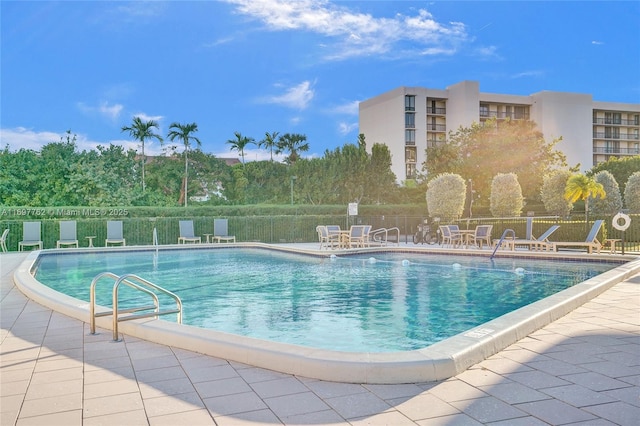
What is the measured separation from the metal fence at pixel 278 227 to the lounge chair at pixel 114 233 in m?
0.66

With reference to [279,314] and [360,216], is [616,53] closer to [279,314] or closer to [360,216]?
[360,216]

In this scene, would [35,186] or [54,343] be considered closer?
[54,343]

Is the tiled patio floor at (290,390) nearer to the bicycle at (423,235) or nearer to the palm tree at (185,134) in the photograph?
the bicycle at (423,235)

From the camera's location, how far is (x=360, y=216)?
22.4 meters

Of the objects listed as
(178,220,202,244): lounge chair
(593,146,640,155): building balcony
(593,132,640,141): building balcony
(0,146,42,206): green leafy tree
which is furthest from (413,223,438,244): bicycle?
(593,132,640,141): building balcony

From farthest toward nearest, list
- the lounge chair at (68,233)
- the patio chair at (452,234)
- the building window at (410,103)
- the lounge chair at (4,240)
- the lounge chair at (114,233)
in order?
the building window at (410,103)
the lounge chair at (114,233)
the lounge chair at (68,233)
the patio chair at (452,234)
the lounge chair at (4,240)

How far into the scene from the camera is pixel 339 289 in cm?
877

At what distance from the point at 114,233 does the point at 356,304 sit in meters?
12.7

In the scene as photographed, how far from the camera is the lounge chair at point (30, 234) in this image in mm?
15984

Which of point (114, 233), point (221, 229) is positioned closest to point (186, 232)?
point (221, 229)

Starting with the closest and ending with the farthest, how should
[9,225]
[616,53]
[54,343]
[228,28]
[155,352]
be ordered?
[155,352] → [54,343] → [9,225] → [228,28] → [616,53]

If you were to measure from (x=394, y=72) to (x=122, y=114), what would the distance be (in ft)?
76.8

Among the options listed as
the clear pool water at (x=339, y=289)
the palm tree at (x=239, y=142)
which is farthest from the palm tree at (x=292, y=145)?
the clear pool water at (x=339, y=289)

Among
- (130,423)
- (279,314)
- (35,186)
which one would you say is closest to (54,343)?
(130,423)
